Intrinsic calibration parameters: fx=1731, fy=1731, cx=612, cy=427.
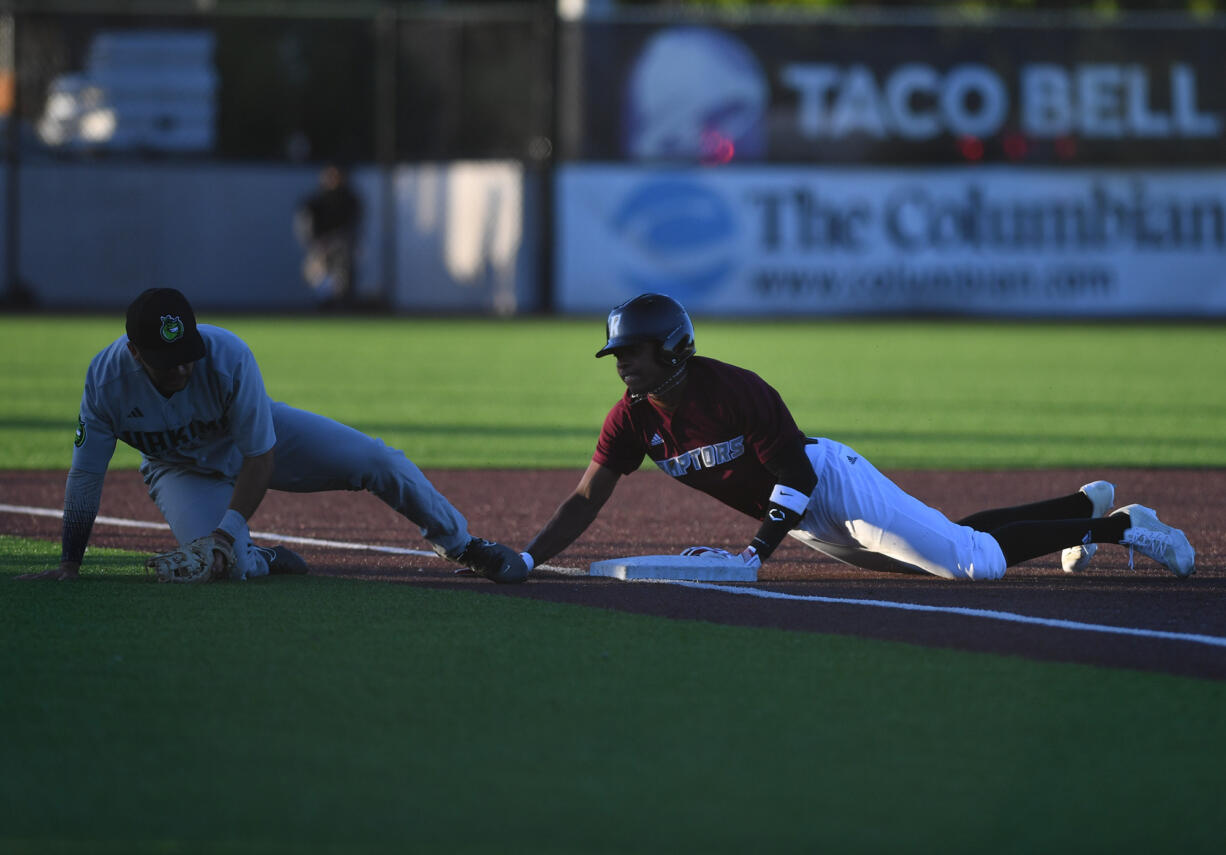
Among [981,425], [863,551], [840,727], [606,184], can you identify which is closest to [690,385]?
[863,551]

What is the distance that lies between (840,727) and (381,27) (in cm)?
2602

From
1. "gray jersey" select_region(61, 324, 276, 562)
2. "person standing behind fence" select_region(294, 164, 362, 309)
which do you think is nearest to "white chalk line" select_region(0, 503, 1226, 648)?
"gray jersey" select_region(61, 324, 276, 562)

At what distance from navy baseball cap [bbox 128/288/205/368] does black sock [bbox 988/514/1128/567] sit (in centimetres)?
329

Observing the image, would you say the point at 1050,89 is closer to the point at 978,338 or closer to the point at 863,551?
the point at 978,338

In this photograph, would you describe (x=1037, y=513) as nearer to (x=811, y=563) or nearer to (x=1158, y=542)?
(x=1158, y=542)

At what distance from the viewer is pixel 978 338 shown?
23859 mm

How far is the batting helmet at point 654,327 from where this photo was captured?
6.49 m

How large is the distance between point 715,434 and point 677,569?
65 centimetres

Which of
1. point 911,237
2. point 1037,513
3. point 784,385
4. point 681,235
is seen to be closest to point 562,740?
point 1037,513

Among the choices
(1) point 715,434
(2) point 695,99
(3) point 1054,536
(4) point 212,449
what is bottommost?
(3) point 1054,536

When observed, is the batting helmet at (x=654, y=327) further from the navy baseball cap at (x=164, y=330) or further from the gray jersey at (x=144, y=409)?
the navy baseball cap at (x=164, y=330)

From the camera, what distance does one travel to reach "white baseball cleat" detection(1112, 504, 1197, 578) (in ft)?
22.9

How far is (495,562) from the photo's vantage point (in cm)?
692

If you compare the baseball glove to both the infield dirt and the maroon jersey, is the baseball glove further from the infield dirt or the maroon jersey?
the maroon jersey
